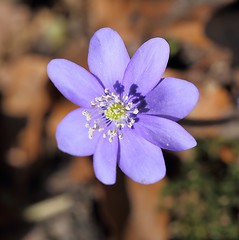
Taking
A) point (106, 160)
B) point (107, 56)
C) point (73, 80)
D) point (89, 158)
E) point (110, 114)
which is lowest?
point (89, 158)

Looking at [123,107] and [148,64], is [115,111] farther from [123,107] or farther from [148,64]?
[148,64]

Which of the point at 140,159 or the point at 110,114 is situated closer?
the point at 140,159

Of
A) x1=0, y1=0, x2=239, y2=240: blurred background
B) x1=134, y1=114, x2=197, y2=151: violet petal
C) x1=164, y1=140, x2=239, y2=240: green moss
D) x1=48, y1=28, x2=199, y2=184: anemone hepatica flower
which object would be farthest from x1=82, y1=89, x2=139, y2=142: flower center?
x1=164, y1=140, x2=239, y2=240: green moss

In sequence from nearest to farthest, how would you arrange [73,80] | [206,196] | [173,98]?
Answer: [173,98] → [73,80] → [206,196]

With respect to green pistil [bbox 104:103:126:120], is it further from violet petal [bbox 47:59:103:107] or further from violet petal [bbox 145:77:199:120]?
violet petal [bbox 145:77:199:120]

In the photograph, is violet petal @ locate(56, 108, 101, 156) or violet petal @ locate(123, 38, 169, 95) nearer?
violet petal @ locate(123, 38, 169, 95)

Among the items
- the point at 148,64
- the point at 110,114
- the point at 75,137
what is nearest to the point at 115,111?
the point at 110,114

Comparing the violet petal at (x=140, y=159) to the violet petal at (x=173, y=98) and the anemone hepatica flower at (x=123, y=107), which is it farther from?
the violet petal at (x=173, y=98)

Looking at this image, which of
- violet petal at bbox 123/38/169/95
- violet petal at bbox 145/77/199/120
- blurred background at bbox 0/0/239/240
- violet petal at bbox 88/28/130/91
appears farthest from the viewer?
blurred background at bbox 0/0/239/240
